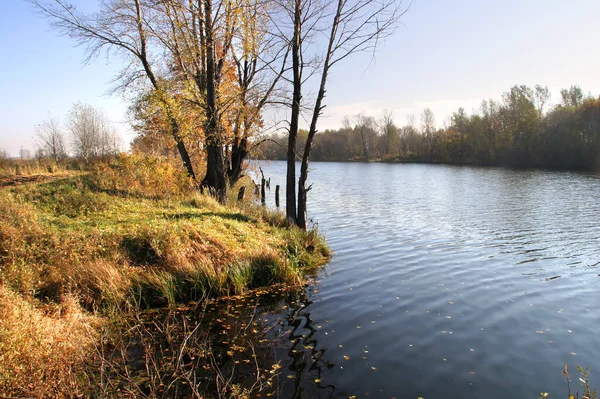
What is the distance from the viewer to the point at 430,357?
22.6 ft

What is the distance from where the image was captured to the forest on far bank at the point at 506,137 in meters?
62.1

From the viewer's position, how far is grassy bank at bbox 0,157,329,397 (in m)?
5.63

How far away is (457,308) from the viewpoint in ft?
29.9

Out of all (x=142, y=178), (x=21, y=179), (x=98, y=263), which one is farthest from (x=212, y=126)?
(x=98, y=263)

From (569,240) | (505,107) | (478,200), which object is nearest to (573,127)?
(505,107)

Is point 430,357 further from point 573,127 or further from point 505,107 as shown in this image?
Result: point 505,107

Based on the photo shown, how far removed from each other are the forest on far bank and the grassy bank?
93.3 ft

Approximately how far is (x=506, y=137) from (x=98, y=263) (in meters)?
79.7

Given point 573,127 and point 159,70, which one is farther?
point 573,127

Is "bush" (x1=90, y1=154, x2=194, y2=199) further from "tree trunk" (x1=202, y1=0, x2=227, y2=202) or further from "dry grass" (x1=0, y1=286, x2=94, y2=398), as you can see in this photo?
"dry grass" (x1=0, y1=286, x2=94, y2=398)

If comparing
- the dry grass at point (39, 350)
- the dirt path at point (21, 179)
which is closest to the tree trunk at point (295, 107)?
the dry grass at point (39, 350)

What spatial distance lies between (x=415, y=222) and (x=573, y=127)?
58.4m

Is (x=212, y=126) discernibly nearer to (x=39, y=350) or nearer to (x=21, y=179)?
(x=21, y=179)

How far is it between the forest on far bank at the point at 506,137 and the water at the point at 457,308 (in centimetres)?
2759
